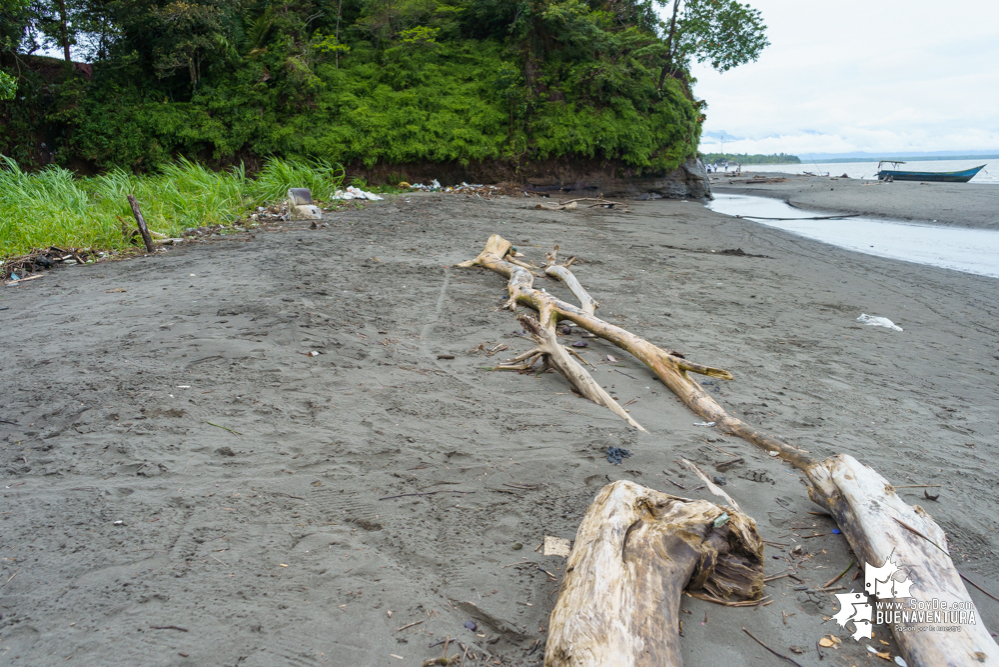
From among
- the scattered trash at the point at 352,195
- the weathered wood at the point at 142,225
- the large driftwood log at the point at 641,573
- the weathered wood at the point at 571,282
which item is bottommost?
the large driftwood log at the point at 641,573

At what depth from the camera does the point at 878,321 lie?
5812 millimetres

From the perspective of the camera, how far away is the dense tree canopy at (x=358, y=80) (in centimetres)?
1305

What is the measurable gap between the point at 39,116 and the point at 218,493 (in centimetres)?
1550

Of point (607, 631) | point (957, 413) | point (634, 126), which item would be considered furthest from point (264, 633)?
point (634, 126)

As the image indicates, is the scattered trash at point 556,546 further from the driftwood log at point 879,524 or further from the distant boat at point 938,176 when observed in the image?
the distant boat at point 938,176

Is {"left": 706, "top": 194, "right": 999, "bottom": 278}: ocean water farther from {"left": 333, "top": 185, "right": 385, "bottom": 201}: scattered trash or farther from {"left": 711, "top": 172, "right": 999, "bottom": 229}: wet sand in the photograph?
{"left": 333, "top": 185, "right": 385, "bottom": 201}: scattered trash

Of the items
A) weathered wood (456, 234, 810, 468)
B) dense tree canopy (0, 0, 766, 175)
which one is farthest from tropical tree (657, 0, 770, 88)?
→ weathered wood (456, 234, 810, 468)

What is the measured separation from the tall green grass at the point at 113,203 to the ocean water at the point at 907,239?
10.9 m

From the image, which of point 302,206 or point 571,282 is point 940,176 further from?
point 302,206

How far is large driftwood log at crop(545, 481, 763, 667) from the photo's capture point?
162cm

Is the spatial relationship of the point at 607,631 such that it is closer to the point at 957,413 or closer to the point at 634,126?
the point at 957,413

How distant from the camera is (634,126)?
1697 centimetres

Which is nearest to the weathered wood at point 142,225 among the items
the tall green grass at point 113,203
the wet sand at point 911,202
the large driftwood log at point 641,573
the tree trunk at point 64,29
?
the tall green grass at point 113,203

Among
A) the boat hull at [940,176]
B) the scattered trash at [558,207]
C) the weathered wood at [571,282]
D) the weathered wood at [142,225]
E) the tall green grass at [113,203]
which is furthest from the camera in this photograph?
the boat hull at [940,176]
